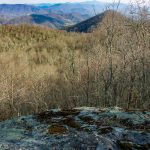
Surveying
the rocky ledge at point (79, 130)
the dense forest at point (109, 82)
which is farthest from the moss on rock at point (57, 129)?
the dense forest at point (109, 82)

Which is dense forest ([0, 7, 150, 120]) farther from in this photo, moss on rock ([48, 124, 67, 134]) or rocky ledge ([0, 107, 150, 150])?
moss on rock ([48, 124, 67, 134])

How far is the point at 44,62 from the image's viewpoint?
12281mm

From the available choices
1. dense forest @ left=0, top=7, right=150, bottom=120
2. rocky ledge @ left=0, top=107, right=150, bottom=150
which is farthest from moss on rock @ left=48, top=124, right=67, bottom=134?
dense forest @ left=0, top=7, right=150, bottom=120

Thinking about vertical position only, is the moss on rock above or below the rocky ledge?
above

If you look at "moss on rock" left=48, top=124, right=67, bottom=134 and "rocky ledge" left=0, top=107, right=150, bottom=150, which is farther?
"moss on rock" left=48, top=124, right=67, bottom=134

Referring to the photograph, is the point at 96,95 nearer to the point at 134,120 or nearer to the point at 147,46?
the point at 147,46

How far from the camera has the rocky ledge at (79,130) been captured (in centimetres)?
187

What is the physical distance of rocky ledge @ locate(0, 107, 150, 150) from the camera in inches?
73.7

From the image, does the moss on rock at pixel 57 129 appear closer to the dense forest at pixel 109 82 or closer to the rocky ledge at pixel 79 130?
the rocky ledge at pixel 79 130

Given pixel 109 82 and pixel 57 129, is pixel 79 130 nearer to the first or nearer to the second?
pixel 57 129

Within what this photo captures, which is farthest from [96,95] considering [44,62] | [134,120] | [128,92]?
[44,62]

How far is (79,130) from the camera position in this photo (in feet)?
6.73

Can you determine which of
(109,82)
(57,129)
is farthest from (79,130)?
(109,82)

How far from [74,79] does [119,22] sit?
A: 1106mm
